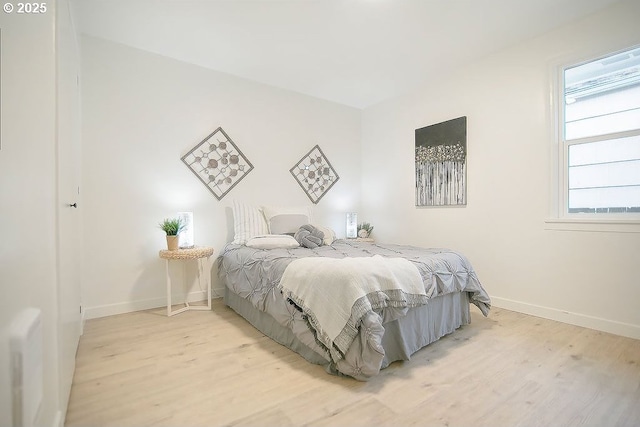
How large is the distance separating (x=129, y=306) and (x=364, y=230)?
118 inches

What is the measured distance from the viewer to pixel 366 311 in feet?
5.24

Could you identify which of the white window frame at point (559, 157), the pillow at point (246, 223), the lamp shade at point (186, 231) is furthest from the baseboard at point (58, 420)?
the white window frame at point (559, 157)

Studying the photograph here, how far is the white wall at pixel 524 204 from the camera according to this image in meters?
2.34

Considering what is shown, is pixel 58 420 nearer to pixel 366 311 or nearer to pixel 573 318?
pixel 366 311

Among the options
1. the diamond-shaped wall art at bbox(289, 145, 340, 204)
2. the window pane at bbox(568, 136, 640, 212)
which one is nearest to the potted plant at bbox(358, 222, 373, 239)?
the diamond-shaped wall art at bbox(289, 145, 340, 204)

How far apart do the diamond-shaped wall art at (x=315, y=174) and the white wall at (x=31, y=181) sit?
2.92 meters

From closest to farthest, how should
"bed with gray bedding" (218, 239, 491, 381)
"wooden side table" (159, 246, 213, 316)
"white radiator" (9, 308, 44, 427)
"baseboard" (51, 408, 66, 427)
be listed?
"white radiator" (9, 308, 44, 427) → "baseboard" (51, 408, 66, 427) → "bed with gray bedding" (218, 239, 491, 381) → "wooden side table" (159, 246, 213, 316)

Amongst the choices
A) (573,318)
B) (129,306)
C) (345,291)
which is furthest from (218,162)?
(573,318)

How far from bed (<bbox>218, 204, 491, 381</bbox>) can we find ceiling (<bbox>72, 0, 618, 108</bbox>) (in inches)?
79.9

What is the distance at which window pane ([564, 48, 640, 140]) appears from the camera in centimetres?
235

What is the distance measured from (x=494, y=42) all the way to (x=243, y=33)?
8.09 ft

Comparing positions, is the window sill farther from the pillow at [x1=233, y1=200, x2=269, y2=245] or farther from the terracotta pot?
the terracotta pot

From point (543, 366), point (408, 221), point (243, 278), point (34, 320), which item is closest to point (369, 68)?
point (408, 221)

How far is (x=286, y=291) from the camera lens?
6.39ft
